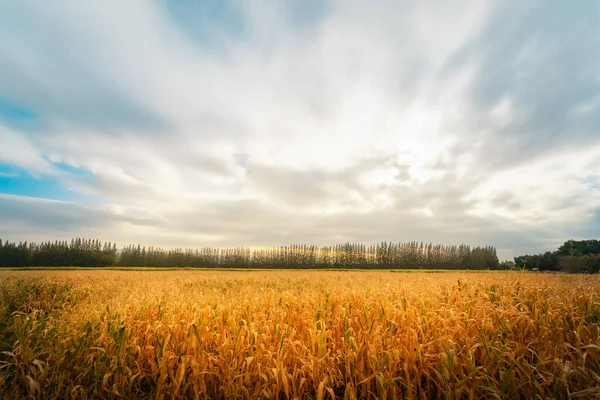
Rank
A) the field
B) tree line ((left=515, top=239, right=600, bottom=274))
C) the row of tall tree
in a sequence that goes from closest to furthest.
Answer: the field < tree line ((left=515, top=239, right=600, bottom=274)) < the row of tall tree

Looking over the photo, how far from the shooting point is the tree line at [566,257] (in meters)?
48.4

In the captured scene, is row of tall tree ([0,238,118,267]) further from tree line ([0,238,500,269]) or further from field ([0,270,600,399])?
field ([0,270,600,399])

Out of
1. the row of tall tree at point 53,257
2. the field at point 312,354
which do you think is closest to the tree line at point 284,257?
the row of tall tree at point 53,257

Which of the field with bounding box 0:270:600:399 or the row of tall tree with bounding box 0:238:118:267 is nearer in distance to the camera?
the field with bounding box 0:270:600:399

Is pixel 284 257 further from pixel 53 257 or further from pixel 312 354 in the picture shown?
pixel 312 354

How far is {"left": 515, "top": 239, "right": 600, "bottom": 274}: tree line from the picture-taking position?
159 feet

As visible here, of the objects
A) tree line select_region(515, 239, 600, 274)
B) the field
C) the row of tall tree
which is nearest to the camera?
the field

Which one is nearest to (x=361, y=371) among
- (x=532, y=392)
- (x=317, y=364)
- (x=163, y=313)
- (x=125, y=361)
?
(x=317, y=364)

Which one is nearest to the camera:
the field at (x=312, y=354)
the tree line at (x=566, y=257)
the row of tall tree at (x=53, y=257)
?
the field at (x=312, y=354)

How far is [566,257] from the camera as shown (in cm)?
5622

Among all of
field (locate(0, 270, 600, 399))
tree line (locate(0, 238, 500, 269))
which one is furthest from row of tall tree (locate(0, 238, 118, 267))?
field (locate(0, 270, 600, 399))

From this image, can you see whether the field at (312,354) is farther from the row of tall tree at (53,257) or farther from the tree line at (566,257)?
the row of tall tree at (53,257)

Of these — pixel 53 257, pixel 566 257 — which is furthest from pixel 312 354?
pixel 53 257

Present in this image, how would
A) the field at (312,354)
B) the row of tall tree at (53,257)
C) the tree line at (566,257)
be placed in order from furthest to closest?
the row of tall tree at (53,257), the tree line at (566,257), the field at (312,354)
